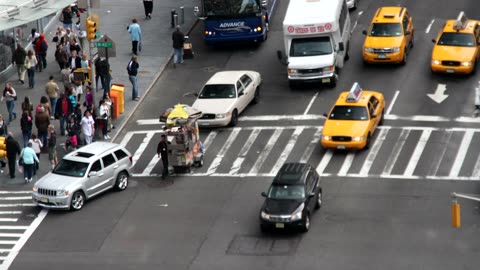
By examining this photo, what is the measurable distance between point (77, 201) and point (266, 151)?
7.87m

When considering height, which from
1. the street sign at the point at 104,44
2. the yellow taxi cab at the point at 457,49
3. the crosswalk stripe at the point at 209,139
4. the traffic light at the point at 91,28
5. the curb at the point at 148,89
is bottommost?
the curb at the point at 148,89

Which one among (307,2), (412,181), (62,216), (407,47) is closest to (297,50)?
(307,2)

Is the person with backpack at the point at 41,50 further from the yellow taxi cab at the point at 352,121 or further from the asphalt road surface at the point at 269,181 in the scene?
the yellow taxi cab at the point at 352,121

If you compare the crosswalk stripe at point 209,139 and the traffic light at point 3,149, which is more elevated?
the traffic light at point 3,149

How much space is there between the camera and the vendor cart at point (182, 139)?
1626 inches

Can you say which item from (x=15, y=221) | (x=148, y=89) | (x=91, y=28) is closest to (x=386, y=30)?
(x=148, y=89)

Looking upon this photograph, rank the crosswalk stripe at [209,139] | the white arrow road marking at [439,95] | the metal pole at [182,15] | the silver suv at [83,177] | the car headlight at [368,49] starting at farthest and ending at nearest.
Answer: the metal pole at [182,15], the car headlight at [368,49], the white arrow road marking at [439,95], the crosswalk stripe at [209,139], the silver suv at [83,177]

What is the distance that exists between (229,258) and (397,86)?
645 inches

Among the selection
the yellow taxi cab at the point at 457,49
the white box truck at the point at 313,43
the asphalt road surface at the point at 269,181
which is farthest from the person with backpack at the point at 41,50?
the yellow taxi cab at the point at 457,49

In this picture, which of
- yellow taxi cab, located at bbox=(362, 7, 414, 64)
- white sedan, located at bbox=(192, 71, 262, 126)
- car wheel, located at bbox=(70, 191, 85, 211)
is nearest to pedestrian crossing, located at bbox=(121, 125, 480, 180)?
white sedan, located at bbox=(192, 71, 262, 126)

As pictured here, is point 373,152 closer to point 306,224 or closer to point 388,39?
point 306,224

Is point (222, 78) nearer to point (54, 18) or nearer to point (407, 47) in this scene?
point (407, 47)

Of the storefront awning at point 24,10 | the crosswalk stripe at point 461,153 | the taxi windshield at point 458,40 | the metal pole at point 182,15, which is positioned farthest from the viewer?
the metal pole at point 182,15

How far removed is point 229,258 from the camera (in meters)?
34.4
